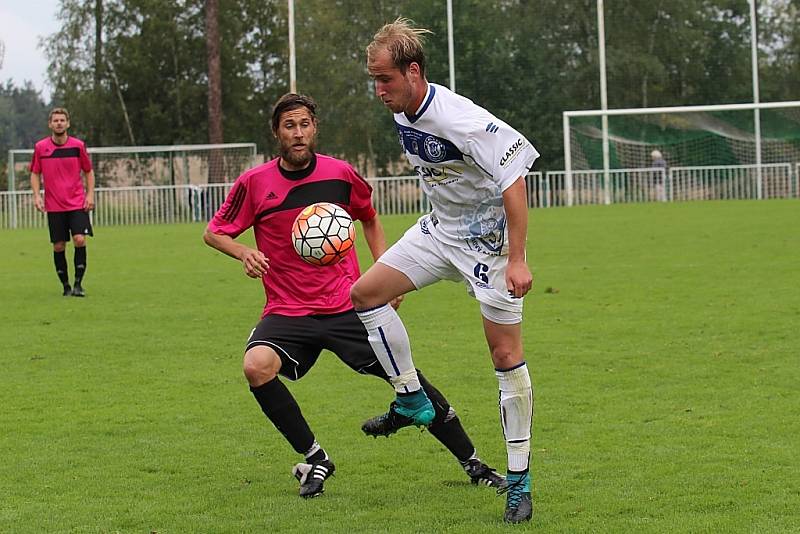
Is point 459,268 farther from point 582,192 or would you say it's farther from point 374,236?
point 582,192

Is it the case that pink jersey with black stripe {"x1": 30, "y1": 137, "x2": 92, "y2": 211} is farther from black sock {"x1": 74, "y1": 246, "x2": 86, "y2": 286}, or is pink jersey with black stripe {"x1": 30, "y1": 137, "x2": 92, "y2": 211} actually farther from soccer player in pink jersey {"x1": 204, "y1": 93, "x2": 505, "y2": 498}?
soccer player in pink jersey {"x1": 204, "y1": 93, "x2": 505, "y2": 498}

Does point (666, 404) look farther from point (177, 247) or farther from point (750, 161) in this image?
point (750, 161)

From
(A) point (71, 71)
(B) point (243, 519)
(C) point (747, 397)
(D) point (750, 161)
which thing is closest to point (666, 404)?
(C) point (747, 397)

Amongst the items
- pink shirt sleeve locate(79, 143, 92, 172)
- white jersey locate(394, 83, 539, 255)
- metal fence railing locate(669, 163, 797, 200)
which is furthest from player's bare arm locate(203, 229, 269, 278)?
metal fence railing locate(669, 163, 797, 200)

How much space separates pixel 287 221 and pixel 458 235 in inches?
40.9

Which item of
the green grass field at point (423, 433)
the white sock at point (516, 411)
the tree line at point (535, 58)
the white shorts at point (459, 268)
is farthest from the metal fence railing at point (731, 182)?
the white sock at point (516, 411)

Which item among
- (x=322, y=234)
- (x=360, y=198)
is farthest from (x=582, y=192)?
(x=322, y=234)

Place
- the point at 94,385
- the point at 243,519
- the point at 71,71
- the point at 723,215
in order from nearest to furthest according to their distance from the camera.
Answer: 1. the point at 243,519
2. the point at 94,385
3. the point at 723,215
4. the point at 71,71

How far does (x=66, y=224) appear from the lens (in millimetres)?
15180

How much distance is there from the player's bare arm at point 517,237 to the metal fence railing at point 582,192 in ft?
99.5

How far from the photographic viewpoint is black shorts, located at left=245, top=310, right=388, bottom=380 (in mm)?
6066

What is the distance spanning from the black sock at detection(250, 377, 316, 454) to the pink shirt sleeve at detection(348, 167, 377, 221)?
963 mm

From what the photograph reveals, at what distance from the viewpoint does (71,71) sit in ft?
176

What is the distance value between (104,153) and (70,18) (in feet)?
55.1
